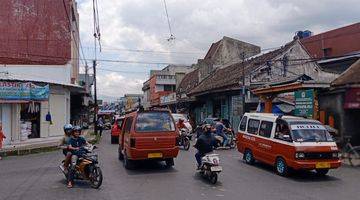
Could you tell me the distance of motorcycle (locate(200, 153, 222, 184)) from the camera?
13109 mm

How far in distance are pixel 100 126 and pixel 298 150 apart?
2723 cm

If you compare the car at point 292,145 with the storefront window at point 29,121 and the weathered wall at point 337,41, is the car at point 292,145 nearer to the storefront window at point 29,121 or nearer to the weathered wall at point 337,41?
the storefront window at point 29,121

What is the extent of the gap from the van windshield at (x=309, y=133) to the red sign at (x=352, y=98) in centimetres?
638

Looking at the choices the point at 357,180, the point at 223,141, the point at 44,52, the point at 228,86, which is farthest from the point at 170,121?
the point at 44,52

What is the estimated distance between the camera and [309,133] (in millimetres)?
15008

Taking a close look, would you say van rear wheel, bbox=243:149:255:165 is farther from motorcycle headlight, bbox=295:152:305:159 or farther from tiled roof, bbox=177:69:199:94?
tiled roof, bbox=177:69:199:94

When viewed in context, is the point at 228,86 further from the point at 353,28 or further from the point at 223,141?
the point at 353,28

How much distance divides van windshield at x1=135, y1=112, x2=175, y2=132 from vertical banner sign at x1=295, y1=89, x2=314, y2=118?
8.94 metres

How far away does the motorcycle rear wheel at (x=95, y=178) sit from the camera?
1236cm

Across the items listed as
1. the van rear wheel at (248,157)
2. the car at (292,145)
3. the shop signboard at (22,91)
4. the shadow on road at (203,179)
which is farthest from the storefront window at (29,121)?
the shadow on road at (203,179)

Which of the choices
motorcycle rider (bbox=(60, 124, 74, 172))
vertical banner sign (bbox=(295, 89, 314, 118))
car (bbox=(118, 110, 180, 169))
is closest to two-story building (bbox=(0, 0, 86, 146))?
car (bbox=(118, 110, 180, 169))

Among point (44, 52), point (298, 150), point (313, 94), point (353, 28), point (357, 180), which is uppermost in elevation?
point (353, 28)

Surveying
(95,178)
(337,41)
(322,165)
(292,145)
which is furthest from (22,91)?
(337,41)

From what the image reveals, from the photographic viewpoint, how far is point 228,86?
116 ft
